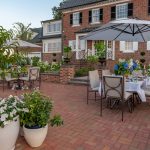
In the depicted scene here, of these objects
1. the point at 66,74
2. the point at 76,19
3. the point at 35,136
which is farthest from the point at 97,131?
the point at 76,19

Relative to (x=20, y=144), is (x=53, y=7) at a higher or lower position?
higher

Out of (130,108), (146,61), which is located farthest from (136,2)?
(130,108)

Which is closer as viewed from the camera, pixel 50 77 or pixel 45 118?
pixel 45 118

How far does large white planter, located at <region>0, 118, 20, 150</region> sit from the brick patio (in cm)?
36

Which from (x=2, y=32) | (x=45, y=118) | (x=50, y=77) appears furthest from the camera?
(x=50, y=77)

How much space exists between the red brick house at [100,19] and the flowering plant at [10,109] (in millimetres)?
14491

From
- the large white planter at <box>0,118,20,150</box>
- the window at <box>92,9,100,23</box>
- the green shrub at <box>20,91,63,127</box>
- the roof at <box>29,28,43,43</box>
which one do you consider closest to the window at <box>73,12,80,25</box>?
the window at <box>92,9,100,23</box>

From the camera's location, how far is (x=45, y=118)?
141 inches

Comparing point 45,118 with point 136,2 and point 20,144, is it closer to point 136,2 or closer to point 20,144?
point 20,144

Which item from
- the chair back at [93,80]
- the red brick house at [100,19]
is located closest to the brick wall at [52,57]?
the red brick house at [100,19]

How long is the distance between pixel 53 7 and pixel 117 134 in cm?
4102

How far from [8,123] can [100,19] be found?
1760 cm

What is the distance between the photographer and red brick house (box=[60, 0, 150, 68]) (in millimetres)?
17109

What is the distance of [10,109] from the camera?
3.39 meters
